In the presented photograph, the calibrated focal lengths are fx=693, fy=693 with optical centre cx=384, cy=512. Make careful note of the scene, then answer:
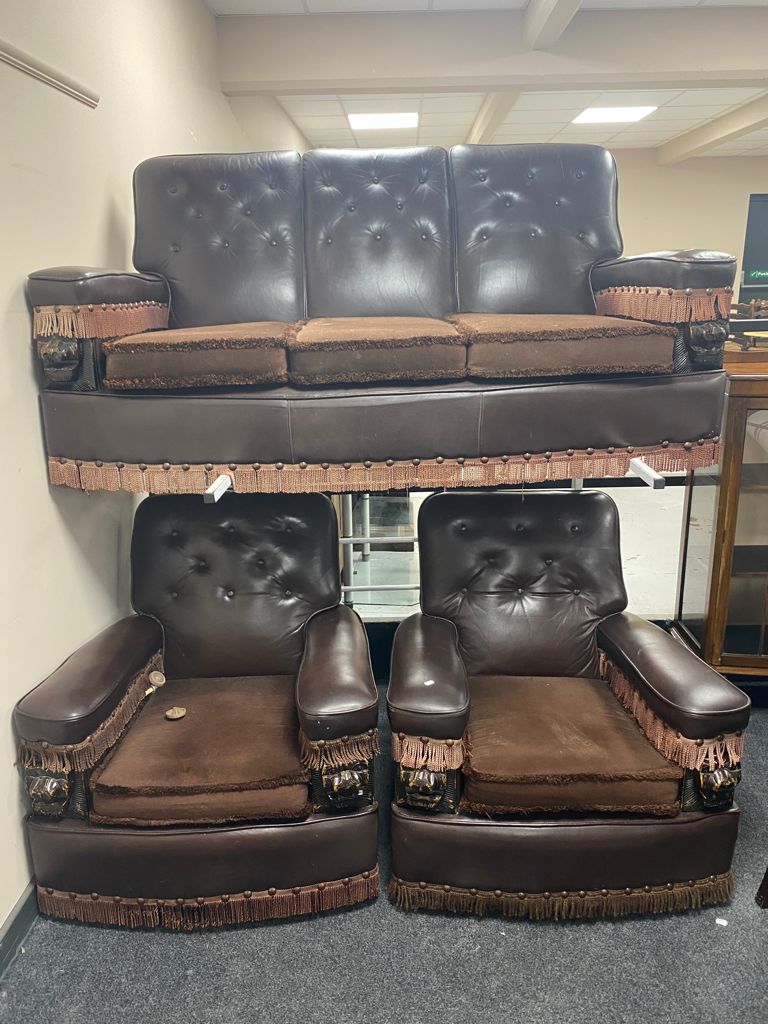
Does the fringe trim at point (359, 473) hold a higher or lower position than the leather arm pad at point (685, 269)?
lower

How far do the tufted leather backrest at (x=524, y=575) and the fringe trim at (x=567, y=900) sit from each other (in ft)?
1.88

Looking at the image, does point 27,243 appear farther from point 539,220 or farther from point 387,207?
point 539,220

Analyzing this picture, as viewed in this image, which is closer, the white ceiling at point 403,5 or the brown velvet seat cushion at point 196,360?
the brown velvet seat cushion at point 196,360

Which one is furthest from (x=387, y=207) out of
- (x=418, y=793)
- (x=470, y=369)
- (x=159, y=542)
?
(x=418, y=793)

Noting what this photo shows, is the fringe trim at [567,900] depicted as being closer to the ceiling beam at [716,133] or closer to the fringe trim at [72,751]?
the fringe trim at [72,751]

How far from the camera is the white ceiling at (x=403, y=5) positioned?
346 cm

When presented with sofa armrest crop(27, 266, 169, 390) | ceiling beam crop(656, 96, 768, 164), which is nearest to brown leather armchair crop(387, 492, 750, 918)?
sofa armrest crop(27, 266, 169, 390)

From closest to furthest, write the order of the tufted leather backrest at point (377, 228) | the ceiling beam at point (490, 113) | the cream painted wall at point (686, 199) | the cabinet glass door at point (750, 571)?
the tufted leather backrest at point (377, 228)
the cabinet glass door at point (750, 571)
the ceiling beam at point (490, 113)
the cream painted wall at point (686, 199)

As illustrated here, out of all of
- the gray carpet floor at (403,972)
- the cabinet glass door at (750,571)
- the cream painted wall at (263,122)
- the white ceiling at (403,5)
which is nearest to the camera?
the gray carpet floor at (403,972)

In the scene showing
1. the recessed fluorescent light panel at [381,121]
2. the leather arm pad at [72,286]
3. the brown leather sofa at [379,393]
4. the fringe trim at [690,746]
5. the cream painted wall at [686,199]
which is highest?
the recessed fluorescent light panel at [381,121]

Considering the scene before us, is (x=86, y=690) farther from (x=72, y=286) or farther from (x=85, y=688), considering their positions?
(x=72, y=286)

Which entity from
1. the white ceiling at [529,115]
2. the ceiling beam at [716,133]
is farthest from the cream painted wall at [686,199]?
the white ceiling at [529,115]

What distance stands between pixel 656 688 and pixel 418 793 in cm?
60

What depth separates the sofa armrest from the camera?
4.98ft
